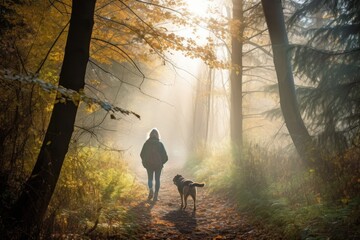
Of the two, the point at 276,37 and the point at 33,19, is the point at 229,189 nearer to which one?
the point at 276,37

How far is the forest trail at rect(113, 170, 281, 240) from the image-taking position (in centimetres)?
549

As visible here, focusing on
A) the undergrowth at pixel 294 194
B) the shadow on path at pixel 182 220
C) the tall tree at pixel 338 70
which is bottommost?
the shadow on path at pixel 182 220

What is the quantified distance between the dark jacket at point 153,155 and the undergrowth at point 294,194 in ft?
6.73

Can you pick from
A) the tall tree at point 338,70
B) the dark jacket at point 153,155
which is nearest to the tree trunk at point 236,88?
the dark jacket at point 153,155

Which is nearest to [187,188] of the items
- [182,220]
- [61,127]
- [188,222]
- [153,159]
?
[182,220]

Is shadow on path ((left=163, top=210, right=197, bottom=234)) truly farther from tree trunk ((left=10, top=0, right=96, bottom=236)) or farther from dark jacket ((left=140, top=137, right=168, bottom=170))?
tree trunk ((left=10, top=0, right=96, bottom=236))

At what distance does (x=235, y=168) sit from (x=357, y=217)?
5.36m

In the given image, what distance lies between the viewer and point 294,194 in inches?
245

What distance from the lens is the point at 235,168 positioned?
9.51 metres

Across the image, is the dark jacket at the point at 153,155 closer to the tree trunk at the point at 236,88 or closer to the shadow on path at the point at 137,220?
the shadow on path at the point at 137,220

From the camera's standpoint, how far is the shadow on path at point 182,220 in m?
6.10

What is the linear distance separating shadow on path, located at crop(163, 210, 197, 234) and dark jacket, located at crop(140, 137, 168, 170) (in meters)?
1.67

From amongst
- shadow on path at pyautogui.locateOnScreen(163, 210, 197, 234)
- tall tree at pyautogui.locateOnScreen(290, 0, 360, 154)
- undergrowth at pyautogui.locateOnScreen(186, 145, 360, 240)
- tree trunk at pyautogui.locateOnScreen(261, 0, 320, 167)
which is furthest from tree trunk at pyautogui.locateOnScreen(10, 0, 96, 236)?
tree trunk at pyautogui.locateOnScreen(261, 0, 320, 167)

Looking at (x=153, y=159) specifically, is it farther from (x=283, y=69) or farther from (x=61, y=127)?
(x=61, y=127)
